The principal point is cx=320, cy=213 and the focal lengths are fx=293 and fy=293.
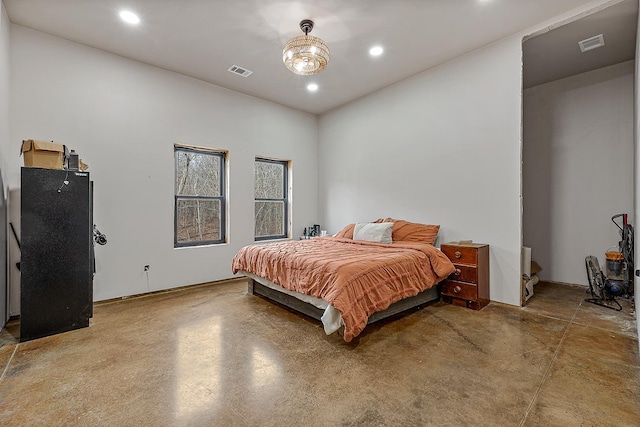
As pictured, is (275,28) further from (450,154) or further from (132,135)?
(450,154)

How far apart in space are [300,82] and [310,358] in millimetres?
3896

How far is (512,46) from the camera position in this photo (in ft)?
11.2

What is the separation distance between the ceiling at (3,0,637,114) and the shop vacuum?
279 cm

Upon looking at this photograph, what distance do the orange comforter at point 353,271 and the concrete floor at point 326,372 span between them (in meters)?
0.34

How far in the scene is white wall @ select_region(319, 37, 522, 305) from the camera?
3455 millimetres

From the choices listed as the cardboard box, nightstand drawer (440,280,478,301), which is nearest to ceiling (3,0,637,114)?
the cardboard box

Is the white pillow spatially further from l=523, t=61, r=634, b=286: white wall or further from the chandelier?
l=523, t=61, r=634, b=286: white wall

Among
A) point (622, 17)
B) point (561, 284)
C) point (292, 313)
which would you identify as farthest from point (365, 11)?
point (561, 284)

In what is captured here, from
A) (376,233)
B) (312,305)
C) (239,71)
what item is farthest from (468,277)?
(239,71)

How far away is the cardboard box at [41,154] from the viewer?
2668 millimetres

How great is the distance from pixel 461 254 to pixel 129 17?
4427mm

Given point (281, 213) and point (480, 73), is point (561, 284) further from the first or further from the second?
point (281, 213)

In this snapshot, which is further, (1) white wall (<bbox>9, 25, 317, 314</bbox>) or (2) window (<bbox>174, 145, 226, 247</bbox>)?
(2) window (<bbox>174, 145, 226, 247</bbox>)

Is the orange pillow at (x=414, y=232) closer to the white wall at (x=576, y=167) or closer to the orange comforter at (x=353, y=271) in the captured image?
the orange comforter at (x=353, y=271)
